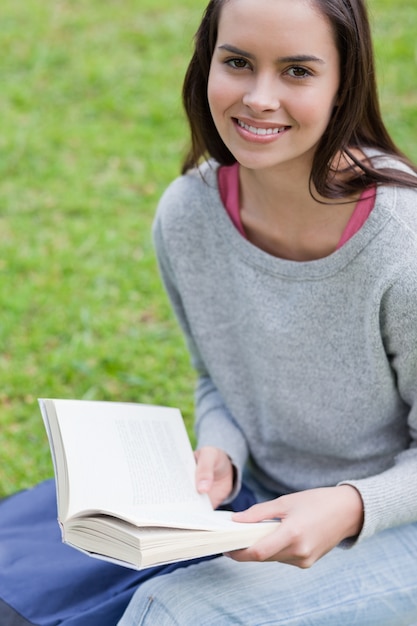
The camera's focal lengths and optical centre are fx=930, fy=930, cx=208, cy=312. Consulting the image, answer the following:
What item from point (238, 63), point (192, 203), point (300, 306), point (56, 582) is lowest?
point (56, 582)

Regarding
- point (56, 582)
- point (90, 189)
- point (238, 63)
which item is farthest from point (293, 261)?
point (90, 189)

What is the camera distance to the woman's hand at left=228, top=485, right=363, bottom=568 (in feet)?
5.04

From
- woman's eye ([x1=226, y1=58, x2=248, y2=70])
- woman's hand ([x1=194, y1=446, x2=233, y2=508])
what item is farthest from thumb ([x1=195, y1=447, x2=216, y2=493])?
woman's eye ([x1=226, y1=58, x2=248, y2=70])

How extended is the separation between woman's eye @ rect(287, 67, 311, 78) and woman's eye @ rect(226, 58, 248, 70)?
8 cm

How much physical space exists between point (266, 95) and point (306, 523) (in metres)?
0.72

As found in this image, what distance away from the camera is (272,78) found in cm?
154

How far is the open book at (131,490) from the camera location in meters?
1.43

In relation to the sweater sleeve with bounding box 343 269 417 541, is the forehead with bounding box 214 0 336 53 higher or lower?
higher

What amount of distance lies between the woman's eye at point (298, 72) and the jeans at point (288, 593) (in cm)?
86

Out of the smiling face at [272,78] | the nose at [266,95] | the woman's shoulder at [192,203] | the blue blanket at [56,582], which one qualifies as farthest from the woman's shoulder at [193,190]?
the blue blanket at [56,582]

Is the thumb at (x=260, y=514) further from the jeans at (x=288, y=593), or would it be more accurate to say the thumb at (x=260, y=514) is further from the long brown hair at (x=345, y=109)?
the long brown hair at (x=345, y=109)

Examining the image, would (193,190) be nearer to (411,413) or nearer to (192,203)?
(192,203)

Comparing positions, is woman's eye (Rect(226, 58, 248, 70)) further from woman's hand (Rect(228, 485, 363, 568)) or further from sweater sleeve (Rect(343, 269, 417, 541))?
woman's hand (Rect(228, 485, 363, 568))

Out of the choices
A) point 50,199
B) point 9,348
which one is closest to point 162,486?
point 9,348
